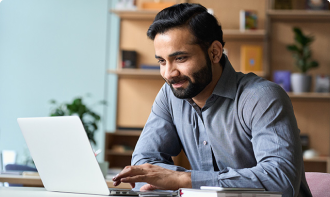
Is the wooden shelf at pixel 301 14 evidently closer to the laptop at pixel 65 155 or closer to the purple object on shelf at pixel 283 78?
the purple object on shelf at pixel 283 78

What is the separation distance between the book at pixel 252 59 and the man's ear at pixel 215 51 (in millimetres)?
2530

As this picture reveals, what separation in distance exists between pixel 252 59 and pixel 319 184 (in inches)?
107

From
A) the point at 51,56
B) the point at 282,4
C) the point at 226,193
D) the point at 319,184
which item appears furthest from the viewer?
the point at 51,56

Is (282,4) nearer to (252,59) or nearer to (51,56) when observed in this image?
(252,59)

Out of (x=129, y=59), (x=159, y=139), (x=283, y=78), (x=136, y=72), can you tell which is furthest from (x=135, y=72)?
(x=159, y=139)

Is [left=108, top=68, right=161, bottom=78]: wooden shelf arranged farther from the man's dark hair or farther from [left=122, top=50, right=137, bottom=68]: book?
the man's dark hair

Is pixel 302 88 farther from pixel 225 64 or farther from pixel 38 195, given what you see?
pixel 38 195

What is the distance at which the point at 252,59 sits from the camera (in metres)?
4.00

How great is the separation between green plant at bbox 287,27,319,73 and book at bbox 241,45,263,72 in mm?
295

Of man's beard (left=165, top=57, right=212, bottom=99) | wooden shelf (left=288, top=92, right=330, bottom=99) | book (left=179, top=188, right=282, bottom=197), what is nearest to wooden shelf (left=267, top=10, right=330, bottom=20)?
wooden shelf (left=288, top=92, right=330, bottom=99)

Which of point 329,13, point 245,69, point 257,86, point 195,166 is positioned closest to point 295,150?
point 257,86

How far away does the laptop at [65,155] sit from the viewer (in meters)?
1.03

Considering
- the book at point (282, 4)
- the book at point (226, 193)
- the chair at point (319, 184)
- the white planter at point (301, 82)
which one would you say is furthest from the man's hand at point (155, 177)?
the book at point (282, 4)

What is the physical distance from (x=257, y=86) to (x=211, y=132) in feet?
0.78
